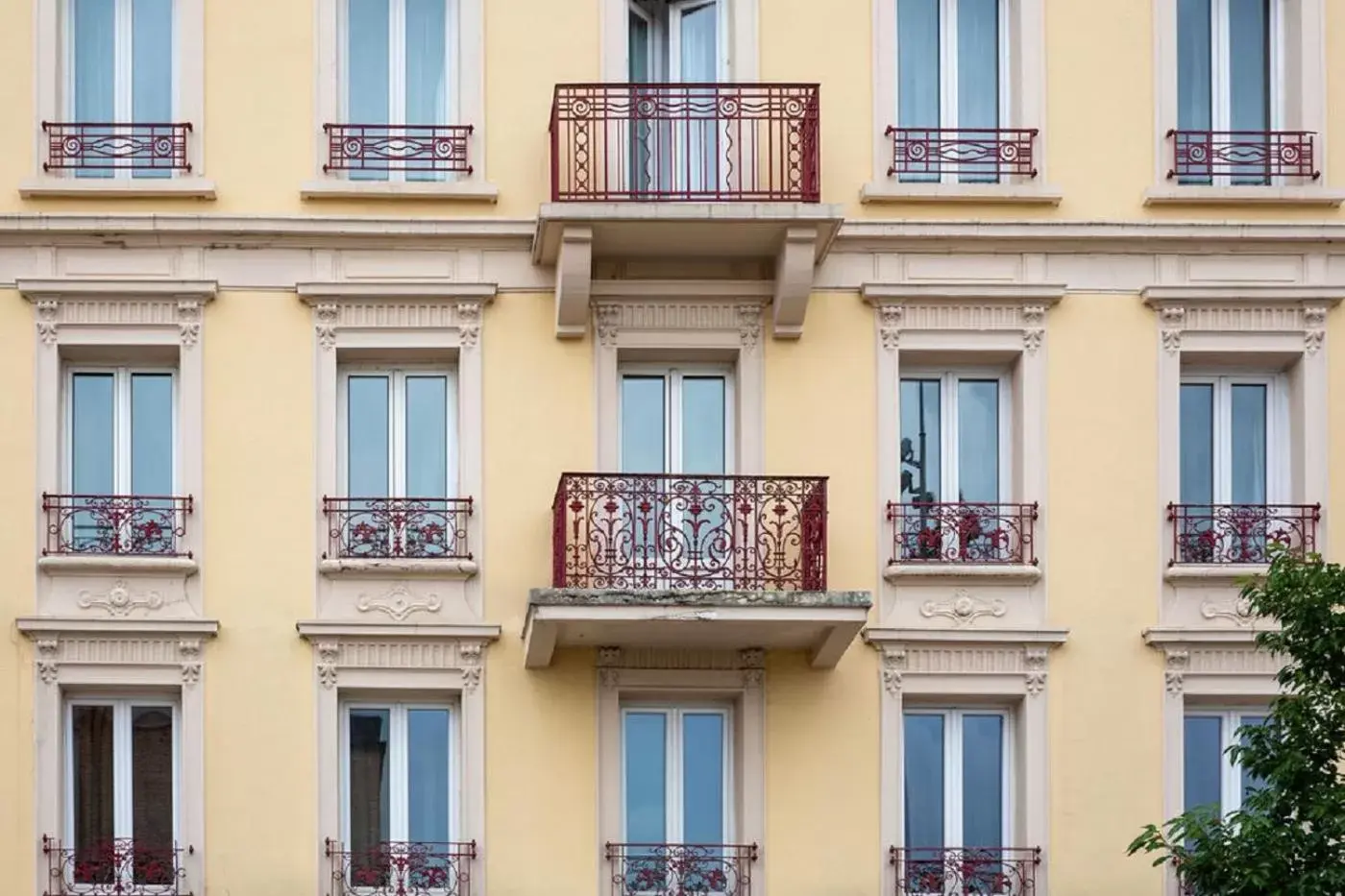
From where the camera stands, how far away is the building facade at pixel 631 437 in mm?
21484

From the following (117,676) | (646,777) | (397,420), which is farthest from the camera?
(397,420)

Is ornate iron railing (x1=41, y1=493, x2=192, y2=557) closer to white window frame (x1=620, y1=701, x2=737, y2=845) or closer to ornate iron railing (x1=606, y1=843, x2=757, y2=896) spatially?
white window frame (x1=620, y1=701, x2=737, y2=845)

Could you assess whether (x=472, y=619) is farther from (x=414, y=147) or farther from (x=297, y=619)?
(x=414, y=147)

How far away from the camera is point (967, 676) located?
21.8 m

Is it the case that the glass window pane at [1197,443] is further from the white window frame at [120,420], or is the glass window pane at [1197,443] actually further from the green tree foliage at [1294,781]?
the white window frame at [120,420]

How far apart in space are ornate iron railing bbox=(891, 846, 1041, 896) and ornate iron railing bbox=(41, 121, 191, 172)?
8.73 metres

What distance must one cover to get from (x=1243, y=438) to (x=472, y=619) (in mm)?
7018

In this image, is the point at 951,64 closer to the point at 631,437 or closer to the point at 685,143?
the point at 685,143

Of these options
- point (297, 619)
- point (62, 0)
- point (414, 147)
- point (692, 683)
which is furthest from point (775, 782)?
point (62, 0)

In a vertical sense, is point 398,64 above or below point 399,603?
above

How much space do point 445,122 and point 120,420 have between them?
12.7 ft

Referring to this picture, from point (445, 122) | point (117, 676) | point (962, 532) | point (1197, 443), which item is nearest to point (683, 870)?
point (962, 532)

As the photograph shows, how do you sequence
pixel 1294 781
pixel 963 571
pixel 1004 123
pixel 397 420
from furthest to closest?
pixel 1004 123 < pixel 397 420 < pixel 963 571 < pixel 1294 781

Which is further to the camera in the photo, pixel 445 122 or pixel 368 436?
pixel 445 122
